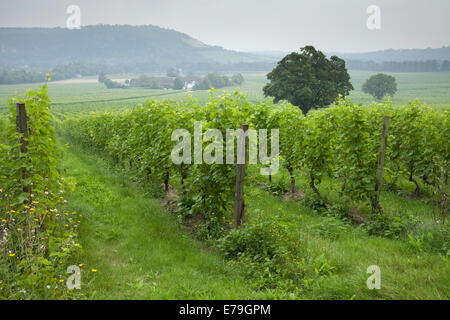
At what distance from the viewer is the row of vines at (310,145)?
6.05m

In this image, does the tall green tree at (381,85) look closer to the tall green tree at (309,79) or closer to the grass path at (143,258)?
the tall green tree at (309,79)

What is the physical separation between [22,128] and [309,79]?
1313 inches

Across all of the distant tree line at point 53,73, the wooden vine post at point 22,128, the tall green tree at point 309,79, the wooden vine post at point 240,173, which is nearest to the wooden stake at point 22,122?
the wooden vine post at point 22,128

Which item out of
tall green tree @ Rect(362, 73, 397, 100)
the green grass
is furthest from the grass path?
tall green tree @ Rect(362, 73, 397, 100)

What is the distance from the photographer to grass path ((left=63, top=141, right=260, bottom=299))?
4035mm

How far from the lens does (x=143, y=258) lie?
16.6ft

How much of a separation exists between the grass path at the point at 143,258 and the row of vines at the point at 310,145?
84 centimetres

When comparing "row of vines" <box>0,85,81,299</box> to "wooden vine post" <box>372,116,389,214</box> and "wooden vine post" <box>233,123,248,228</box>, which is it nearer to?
"wooden vine post" <box>233,123,248,228</box>

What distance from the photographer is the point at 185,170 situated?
7.45 metres

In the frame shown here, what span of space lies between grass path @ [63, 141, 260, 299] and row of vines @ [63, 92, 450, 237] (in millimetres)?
841

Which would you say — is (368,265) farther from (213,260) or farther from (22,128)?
(22,128)

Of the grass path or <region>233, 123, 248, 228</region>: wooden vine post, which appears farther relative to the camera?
<region>233, 123, 248, 228</region>: wooden vine post

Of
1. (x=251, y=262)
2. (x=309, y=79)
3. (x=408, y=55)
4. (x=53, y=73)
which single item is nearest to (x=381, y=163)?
(x=251, y=262)
